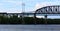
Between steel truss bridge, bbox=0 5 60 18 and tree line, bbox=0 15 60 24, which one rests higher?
steel truss bridge, bbox=0 5 60 18

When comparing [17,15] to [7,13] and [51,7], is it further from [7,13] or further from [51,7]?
[51,7]

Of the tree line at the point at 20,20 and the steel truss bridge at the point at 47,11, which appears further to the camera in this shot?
the tree line at the point at 20,20

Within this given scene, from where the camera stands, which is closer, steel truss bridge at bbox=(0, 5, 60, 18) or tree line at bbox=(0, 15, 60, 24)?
steel truss bridge at bbox=(0, 5, 60, 18)

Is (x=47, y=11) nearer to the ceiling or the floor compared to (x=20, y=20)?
nearer to the ceiling

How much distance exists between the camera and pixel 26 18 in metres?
20.3

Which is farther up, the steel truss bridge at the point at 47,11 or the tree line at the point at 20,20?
the steel truss bridge at the point at 47,11

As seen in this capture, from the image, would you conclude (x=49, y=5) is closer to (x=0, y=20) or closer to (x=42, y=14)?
(x=42, y=14)

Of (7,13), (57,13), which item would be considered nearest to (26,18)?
(7,13)

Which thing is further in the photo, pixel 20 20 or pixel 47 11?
pixel 47 11

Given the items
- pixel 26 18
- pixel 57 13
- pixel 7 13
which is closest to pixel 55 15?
pixel 57 13

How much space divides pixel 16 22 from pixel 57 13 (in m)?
4.58

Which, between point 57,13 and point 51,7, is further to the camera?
point 51,7

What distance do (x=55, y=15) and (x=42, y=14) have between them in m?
1.44

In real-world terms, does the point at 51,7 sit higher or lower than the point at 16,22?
higher
